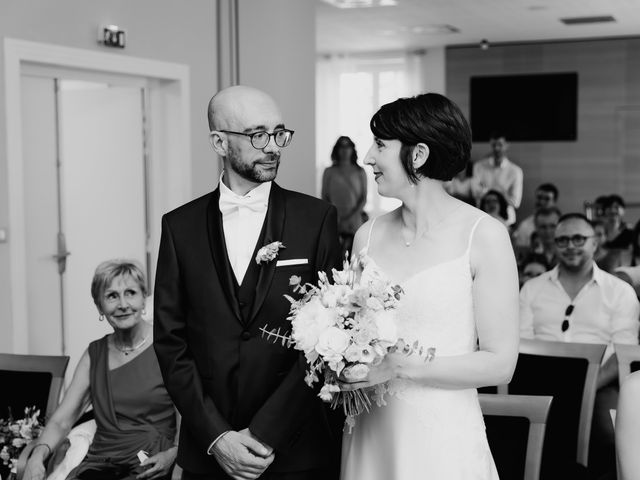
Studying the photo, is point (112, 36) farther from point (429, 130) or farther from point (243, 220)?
point (429, 130)

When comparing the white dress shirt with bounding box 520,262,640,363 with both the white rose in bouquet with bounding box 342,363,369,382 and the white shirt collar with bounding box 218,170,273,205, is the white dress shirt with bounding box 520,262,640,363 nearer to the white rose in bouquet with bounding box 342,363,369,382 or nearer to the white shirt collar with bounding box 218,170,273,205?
the white shirt collar with bounding box 218,170,273,205

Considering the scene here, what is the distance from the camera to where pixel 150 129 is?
7098 millimetres

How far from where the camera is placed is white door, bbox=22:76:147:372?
20.0 feet

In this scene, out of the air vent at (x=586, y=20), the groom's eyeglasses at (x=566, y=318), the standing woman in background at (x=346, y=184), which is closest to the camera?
the groom's eyeglasses at (x=566, y=318)

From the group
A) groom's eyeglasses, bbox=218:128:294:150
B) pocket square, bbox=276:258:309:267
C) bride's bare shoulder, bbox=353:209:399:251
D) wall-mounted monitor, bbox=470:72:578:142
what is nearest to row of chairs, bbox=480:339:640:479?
bride's bare shoulder, bbox=353:209:399:251

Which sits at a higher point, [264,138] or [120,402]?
[264,138]

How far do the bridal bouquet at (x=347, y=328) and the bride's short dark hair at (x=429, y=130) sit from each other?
402 millimetres

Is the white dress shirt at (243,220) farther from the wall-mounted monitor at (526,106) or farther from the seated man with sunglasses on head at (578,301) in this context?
the wall-mounted monitor at (526,106)

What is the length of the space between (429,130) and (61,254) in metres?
4.49

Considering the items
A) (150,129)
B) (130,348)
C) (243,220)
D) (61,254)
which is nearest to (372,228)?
(243,220)

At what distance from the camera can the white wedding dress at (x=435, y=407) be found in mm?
2326

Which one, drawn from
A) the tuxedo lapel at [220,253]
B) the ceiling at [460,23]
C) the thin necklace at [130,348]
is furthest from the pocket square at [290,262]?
the ceiling at [460,23]

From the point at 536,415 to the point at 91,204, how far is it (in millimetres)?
4429

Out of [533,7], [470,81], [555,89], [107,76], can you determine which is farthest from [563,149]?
[107,76]
